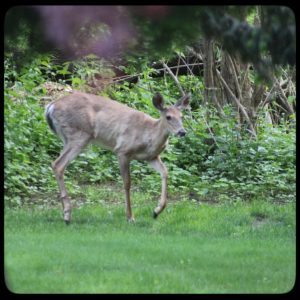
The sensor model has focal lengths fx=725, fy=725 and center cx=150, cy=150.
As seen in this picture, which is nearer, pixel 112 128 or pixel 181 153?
pixel 112 128

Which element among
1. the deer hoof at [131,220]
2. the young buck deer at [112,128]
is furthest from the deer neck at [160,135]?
the deer hoof at [131,220]

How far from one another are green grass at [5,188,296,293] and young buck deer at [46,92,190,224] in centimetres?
52

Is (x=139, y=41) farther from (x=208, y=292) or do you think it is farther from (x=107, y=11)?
(x=208, y=292)

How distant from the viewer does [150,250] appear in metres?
5.29

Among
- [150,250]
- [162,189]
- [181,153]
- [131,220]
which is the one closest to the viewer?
[150,250]

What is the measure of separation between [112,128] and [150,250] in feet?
9.97

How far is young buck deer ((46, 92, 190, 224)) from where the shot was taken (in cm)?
780

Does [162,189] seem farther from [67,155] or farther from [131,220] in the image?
[67,155]

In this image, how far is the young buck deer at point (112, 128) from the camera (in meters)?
7.80

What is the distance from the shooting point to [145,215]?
7762mm

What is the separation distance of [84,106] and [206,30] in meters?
4.56

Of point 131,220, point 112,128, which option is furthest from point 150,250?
point 112,128

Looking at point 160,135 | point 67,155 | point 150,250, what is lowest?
point 150,250
